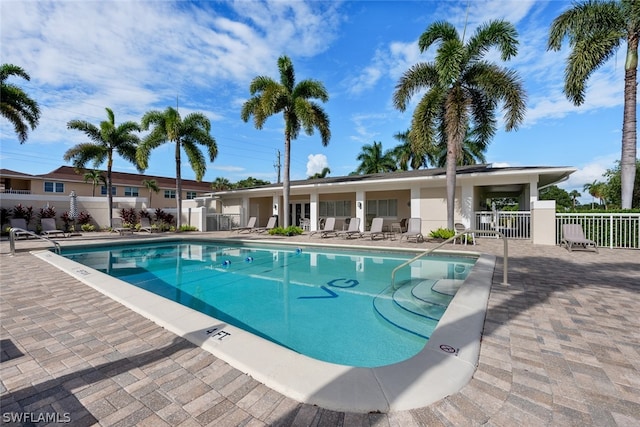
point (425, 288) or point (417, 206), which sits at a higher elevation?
point (417, 206)

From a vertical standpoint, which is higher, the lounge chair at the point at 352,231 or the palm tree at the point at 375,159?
the palm tree at the point at 375,159

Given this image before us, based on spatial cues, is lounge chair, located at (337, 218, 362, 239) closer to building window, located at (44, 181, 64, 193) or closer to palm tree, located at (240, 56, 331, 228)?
palm tree, located at (240, 56, 331, 228)

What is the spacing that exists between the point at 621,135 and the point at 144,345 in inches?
745

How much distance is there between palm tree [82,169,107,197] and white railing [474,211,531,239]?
3721cm

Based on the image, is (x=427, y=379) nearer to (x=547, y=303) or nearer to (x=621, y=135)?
(x=547, y=303)

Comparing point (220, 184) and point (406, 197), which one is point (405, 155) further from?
point (220, 184)

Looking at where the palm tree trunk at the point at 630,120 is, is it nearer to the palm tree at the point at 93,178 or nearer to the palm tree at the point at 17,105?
the palm tree at the point at 17,105

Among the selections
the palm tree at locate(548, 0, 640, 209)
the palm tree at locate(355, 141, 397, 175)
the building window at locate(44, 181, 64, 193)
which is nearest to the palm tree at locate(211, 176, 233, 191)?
the building window at locate(44, 181, 64, 193)

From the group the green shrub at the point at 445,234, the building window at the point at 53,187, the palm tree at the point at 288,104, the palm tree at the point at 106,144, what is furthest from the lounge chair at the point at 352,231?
the building window at the point at 53,187

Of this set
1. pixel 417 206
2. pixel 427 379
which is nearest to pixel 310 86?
pixel 417 206

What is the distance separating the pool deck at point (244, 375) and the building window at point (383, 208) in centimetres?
1552

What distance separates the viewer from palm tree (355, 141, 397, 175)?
35531 millimetres

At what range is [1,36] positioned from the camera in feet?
34.5

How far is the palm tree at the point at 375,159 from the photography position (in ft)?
117
